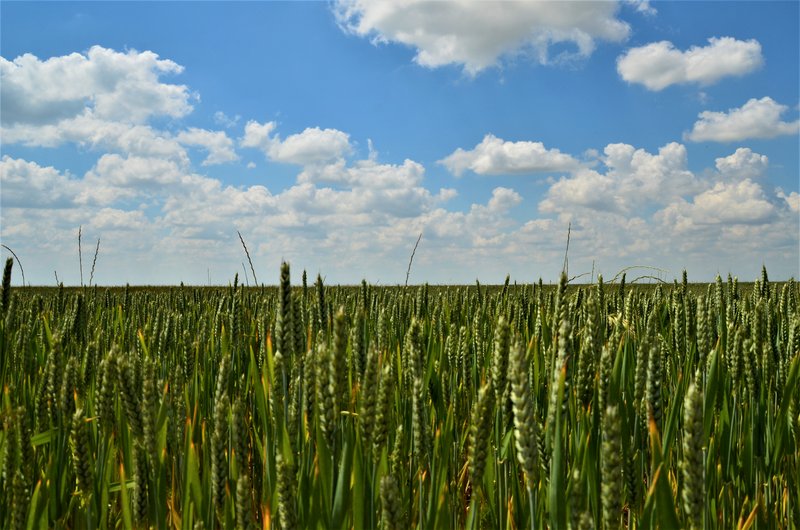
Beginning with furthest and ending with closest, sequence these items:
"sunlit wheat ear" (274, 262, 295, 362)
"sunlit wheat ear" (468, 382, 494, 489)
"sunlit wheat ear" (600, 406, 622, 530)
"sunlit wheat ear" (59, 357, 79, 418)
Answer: "sunlit wheat ear" (59, 357, 79, 418), "sunlit wheat ear" (274, 262, 295, 362), "sunlit wheat ear" (468, 382, 494, 489), "sunlit wheat ear" (600, 406, 622, 530)

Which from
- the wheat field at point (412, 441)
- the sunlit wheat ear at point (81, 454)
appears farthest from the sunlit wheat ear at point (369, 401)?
the sunlit wheat ear at point (81, 454)

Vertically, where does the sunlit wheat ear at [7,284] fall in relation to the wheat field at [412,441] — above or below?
above

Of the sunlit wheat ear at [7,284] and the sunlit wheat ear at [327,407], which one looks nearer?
the sunlit wheat ear at [327,407]

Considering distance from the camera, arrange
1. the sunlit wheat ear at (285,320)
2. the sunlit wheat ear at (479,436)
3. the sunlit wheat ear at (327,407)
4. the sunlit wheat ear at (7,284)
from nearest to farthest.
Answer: the sunlit wheat ear at (479,436), the sunlit wheat ear at (327,407), the sunlit wheat ear at (285,320), the sunlit wheat ear at (7,284)

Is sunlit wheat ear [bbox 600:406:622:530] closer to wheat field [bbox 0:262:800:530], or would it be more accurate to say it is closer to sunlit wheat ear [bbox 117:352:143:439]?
wheat field [bbox 0:262:800:530]

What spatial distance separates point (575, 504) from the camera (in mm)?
1035

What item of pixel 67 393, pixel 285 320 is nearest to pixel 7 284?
pixel 67 393

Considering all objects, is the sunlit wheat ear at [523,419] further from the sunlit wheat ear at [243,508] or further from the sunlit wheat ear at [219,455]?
the sunlit wheat ear at [219,455]

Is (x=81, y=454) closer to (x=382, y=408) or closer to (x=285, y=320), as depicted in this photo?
(x=285, y=320)

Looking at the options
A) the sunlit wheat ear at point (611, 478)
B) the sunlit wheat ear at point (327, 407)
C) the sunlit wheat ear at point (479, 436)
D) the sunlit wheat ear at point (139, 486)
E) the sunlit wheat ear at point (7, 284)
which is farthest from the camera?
the sunlit wheat ear at point (7, 284)

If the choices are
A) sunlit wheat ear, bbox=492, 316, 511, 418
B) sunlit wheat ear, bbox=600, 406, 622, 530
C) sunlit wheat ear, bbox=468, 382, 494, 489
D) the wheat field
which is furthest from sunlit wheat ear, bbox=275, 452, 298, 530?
sunlit wheat ear, bbox=492, 316, 511, 418

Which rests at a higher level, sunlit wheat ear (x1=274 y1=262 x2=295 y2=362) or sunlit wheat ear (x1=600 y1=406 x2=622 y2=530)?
sunlit wheat ear (x1=274 y1=262 x2=295 y2=362)

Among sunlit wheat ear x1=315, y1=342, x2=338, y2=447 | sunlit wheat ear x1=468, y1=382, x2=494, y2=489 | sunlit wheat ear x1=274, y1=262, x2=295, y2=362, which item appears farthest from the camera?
sunlit wheat ear x1=274, y1=262, x2=295, y2=362

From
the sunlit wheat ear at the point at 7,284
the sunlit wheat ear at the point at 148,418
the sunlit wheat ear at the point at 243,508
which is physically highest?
the sunlit wheat ear at the point at 7,284
